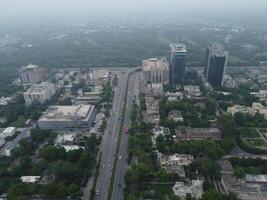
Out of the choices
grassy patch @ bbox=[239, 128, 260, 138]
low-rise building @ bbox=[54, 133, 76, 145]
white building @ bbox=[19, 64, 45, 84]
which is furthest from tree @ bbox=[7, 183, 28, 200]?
white building @ bbox=[19, 64, 45, 84]

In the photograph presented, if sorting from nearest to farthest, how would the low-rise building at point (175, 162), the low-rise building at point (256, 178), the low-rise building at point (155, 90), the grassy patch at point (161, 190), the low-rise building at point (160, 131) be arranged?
the grassy patch at point (161, 190) → the low-rise building at point (256, 178) → the low-rise building at point (175, 162) → the low-rise building at point (160, 131) → the low-rise building at point (155, 90)

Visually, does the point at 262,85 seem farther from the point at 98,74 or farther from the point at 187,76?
the point at 98,74

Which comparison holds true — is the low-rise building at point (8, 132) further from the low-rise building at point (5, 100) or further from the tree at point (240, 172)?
the tree at point (240, 172)

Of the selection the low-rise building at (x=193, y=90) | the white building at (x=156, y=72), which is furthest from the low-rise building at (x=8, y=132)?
the low-rise building at (x=193, y=90)

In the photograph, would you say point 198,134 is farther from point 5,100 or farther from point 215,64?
point 5,100

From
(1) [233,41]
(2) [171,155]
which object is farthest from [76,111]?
(1) [233,41]

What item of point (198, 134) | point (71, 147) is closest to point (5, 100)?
A: point (71, 147)
